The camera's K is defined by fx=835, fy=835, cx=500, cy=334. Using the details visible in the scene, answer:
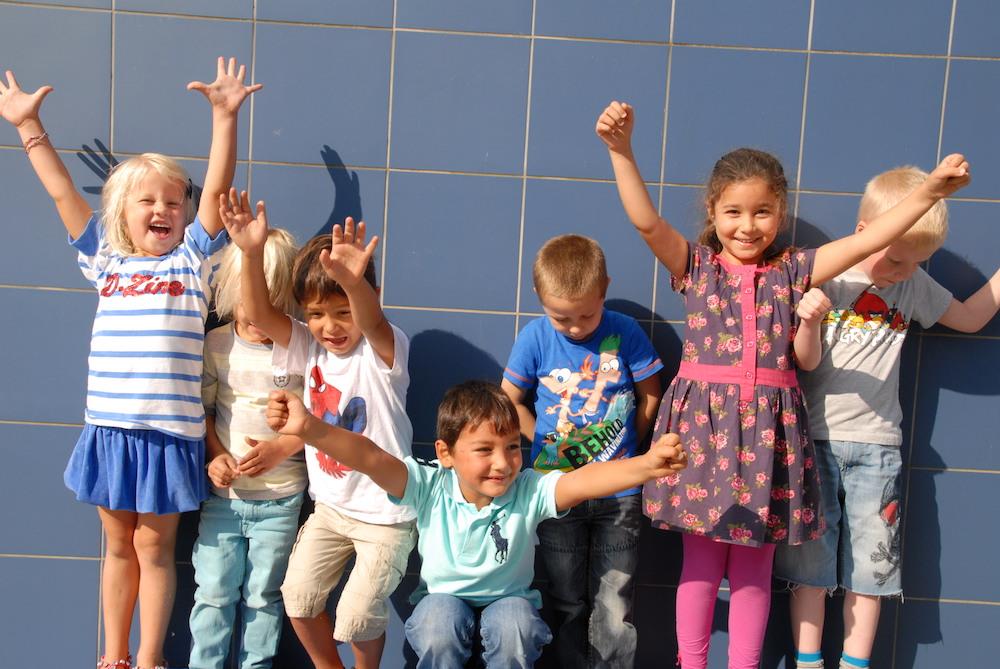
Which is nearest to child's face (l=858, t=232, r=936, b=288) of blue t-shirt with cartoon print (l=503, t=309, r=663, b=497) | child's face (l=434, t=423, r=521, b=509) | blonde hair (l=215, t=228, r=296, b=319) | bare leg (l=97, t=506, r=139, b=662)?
blue t-shirt with cartoon print (l=503, t=309, r=663, b=497)

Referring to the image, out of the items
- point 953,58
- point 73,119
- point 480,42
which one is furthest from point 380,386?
point 953,58

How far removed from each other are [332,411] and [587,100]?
47.5 inches

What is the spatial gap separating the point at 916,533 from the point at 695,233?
118 centimetres

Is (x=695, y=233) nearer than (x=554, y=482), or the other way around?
(x=554, y=482)

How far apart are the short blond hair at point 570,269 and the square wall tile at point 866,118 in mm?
763

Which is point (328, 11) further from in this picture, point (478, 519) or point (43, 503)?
point (43, 503)

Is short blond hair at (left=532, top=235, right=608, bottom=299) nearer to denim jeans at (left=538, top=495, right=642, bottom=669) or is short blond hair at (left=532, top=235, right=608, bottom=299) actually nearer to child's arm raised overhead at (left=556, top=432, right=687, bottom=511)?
child's arm raised overhead at (left=556, top=432, right=687, bottom=511)

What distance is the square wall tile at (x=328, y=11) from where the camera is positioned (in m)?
2.53

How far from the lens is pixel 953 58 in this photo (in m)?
2.53

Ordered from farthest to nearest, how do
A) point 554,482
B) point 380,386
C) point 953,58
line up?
point 953,58 → point 380,386 → point 554,482

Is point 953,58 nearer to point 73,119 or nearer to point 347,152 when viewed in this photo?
point 347,152

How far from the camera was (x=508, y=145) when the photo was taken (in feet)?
8.43

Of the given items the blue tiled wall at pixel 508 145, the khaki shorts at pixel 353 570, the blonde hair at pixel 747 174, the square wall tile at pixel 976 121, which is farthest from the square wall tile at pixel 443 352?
the square wall tile at pixel 976 121

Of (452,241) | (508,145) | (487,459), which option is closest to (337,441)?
(487,459)
